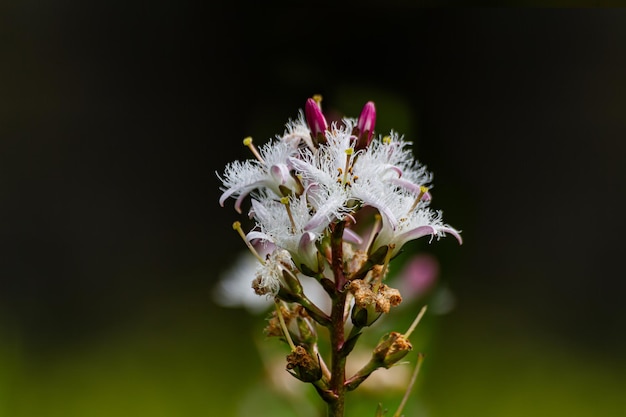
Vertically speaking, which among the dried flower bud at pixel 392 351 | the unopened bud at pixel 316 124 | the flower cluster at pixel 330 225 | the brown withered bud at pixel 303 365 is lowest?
the brown withered bud at pixel 303 365

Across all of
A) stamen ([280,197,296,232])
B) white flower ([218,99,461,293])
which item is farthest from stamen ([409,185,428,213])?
stamen ([280,197,296,232])

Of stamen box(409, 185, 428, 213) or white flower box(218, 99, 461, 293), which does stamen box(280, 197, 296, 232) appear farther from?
stamen box(409, 185, 428, 213)

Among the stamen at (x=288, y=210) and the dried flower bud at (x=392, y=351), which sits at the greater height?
the stamen at (x=288, y=210)

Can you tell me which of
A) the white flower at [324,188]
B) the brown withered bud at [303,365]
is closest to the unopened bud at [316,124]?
the white flower at [324,188]

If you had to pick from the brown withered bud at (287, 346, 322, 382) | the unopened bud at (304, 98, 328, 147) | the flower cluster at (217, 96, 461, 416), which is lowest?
the brown withered bud at (287, 346, 322, 382)

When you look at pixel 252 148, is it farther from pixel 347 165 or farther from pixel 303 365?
pixel 303 365

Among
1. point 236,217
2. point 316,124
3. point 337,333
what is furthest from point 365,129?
point 236,217

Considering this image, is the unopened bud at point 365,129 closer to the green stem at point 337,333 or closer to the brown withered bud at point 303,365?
A: the green stem at point 337,333
